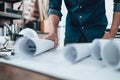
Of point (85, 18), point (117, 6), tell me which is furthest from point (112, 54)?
point (85, 18)

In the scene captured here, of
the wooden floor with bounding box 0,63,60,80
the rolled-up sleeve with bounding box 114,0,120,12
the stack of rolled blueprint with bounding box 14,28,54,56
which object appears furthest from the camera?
the rolled-up sleeve with bounding box 114,0,120,12

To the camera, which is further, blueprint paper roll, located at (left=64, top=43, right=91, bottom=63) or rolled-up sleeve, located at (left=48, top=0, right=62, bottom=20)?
rolled-up sleeve, located at (left=48, top=0, right=62, bottom=20)

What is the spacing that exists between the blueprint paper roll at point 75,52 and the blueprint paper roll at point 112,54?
0.10 metres

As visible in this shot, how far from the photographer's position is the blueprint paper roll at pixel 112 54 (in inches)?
19.1

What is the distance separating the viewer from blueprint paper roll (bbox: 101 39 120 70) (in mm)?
486

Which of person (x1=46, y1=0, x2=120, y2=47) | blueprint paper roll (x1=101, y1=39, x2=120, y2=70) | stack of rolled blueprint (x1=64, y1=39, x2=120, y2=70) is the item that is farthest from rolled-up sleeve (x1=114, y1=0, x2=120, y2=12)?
blueprint paper roll (x1=101, y1=39, x2=120, y2=70)

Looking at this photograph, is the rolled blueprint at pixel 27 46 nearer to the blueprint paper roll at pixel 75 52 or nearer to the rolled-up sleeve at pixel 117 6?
the blueprint paper roll at pixel 75 52

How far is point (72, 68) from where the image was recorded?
52 cm

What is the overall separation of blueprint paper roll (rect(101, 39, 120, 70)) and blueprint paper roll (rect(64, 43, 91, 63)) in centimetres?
10

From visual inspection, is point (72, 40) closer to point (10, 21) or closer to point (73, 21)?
point (73, 21)

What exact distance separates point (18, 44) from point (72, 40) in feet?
2.11

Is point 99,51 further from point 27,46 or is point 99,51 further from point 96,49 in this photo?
point 27,46

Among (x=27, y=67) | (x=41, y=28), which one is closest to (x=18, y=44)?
(x=27, y=67)

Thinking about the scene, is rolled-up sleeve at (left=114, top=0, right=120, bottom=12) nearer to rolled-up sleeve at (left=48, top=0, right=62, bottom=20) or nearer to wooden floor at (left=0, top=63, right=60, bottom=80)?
rolled-up sleeve at (left=48, top=0, right=62, bottom=20)
